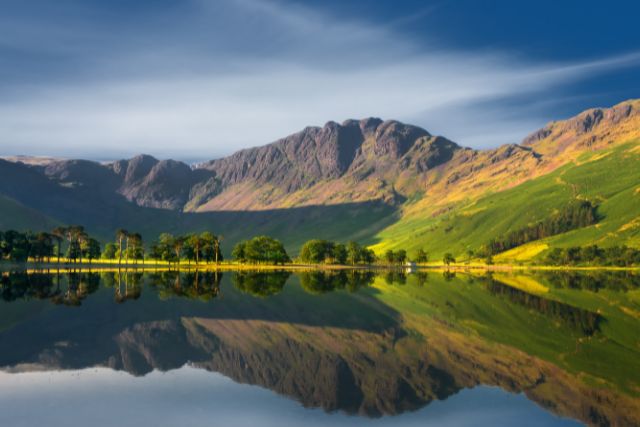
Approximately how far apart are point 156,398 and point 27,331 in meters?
23.9

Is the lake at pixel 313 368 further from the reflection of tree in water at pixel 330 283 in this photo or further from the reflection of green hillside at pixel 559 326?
the reflection of tree in water at pixel 330 283

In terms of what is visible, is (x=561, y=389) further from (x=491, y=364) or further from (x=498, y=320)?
(x=498, y=320)

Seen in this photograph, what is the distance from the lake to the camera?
23250 millimetres

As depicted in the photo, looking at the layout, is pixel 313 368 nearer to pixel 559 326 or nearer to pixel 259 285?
pixel 559 326

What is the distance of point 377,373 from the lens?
99.5 ft

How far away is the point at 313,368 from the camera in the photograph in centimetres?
3127

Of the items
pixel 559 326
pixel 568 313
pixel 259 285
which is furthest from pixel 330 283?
pixel 559 326

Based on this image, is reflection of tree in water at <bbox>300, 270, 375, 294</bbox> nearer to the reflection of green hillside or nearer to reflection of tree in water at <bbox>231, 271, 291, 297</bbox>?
reflection of tree in water at <bbox>231, 271, 291, 297</bbox>

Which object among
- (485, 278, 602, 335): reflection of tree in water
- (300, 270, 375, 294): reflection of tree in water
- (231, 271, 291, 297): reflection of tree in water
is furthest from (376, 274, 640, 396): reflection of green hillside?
(231, 271, 291, 297): reflection of tree in water

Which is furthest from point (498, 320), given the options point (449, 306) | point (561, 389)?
point (561, 389)

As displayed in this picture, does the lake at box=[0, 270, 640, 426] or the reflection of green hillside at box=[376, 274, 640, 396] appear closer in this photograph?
the lake at box=[0, 270, 640, 426]

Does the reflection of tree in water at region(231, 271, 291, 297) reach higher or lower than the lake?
lower

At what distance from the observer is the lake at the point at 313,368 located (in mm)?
23250

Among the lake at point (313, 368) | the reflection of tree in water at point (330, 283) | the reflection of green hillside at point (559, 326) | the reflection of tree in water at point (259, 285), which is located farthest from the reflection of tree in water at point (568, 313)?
the reflection of tree in water at point (259, 285)
